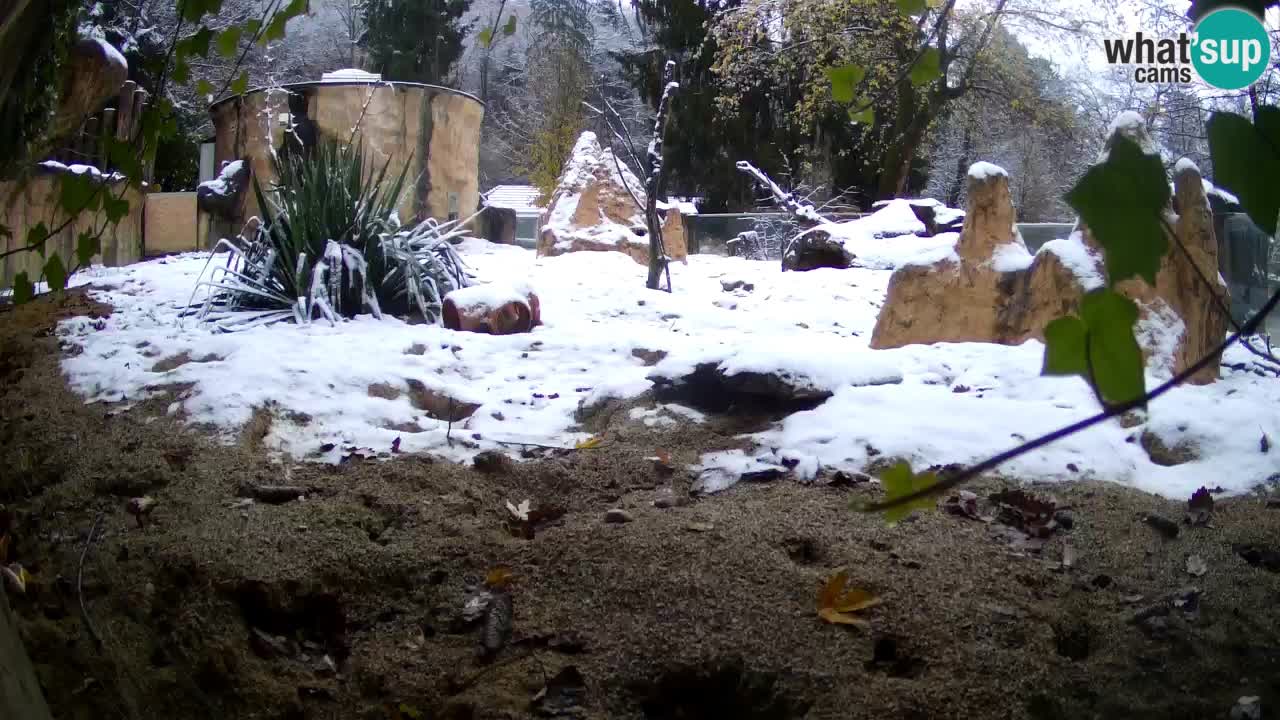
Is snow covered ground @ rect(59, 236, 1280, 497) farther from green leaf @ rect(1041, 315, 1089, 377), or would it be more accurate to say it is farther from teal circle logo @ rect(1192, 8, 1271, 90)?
green leaf @ rect(1041, 315, 1089, 377)

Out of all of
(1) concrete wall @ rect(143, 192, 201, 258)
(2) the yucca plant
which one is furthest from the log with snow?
(1) concrete wall @ rect(143, 192, 201, 258)

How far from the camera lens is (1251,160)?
56 cm

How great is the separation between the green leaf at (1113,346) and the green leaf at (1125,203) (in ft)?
0.05

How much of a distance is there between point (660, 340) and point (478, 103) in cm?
806

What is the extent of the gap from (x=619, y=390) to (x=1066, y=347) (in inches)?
107

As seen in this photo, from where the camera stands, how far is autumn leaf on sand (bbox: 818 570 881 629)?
1769mm

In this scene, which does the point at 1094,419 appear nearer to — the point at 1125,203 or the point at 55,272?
the point at 1125,203

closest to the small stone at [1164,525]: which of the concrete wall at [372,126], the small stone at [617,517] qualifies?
the small stone at [617,517]

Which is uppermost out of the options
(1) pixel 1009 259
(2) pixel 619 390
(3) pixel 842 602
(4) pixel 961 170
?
(4) pixel 961 170

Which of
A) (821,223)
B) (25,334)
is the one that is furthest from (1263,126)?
(821,223)

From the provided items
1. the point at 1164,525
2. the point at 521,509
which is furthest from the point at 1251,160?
the point at 521,509

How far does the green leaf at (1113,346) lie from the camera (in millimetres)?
531

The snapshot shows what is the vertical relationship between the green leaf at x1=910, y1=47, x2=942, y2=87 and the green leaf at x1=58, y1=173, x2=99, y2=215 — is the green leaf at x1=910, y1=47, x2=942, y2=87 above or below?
above

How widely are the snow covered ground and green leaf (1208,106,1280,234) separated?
6.37ft
